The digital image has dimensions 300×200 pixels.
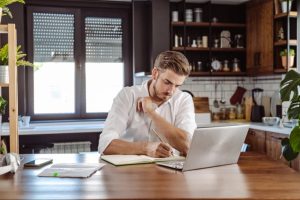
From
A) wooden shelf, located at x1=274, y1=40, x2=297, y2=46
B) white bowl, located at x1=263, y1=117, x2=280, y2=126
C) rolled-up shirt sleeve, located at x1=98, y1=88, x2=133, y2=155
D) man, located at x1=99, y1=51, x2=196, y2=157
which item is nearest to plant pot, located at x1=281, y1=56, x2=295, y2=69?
wooden shelf, located at x1=274, y1=40, x2=297, y2=46

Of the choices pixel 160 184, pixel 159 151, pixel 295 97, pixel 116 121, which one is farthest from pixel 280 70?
pixel 160 184

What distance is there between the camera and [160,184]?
1.56 metres

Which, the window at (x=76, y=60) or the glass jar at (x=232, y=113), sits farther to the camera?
the glass jar at (x=232, y=113)

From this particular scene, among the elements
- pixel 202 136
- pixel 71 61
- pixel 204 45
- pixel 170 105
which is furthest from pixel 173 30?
pixel 202 136

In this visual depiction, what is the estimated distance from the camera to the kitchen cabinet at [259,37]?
4676mm

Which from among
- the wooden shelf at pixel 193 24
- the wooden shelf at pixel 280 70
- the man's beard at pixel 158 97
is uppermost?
the wooden shelf at pixel 193 24

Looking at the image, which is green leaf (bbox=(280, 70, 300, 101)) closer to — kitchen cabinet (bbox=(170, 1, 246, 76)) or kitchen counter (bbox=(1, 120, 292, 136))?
kitchen counter (bbox=(1, 120, 292, 136))

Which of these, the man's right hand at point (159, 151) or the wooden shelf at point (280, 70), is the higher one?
the wooden shelf at point (280, 70)

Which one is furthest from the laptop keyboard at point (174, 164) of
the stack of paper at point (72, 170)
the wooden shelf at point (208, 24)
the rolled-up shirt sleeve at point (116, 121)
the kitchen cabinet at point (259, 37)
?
the wooden shelf at point (208, 24)

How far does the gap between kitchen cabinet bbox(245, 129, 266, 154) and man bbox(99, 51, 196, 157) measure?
1.95m

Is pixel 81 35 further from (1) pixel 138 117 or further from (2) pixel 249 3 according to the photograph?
(1) pixel 138 117

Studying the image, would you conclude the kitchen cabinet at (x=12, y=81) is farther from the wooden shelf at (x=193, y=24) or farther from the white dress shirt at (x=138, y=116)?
the wooden shelf at (x=193, y=24)

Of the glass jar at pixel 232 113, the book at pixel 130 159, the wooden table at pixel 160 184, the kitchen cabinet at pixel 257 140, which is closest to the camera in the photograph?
the wooden table at pixel 160 184

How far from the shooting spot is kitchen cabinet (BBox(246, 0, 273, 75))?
15.3ft
